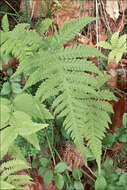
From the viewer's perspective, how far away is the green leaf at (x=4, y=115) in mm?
1554

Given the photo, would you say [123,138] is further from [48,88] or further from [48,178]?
[48,88]

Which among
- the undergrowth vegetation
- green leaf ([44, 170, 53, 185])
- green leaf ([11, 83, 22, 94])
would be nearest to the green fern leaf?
the undergrowth vegetation

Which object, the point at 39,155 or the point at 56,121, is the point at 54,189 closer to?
the point at 39,155

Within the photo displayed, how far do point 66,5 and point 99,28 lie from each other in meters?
0.44

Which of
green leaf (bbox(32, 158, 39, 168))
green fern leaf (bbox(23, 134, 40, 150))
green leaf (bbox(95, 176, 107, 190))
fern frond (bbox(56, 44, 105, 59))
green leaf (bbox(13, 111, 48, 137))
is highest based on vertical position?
fern frond (bbox(56, 44, 105, 59))

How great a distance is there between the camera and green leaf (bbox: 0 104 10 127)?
1.55 metres

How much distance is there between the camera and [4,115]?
5.19ft

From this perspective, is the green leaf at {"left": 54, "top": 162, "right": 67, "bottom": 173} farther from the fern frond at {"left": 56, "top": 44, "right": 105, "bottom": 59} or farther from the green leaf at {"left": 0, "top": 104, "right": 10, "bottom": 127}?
the fern frond at {"left": 56, "top": 44, "right": 105, "bottom": 59}

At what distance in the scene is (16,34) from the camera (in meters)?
1.53

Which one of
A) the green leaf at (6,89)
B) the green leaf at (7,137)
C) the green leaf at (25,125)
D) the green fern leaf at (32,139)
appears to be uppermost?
the green leaf at (6,89)

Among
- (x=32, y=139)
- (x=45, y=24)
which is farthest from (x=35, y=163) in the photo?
(x=45, y=24)

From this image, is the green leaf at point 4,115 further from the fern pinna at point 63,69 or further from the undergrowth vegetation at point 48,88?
the fern pinna at point 63,69

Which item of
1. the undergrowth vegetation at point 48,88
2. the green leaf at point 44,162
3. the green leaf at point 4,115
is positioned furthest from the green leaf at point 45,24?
the green leaf at point 44,162

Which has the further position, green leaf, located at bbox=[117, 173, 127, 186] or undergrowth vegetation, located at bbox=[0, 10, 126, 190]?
green leaf, located at bbox=[117, 173, 127, 186]
